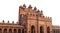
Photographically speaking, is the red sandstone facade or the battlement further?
the battlement

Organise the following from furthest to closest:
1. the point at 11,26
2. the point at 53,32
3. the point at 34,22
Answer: the point at 53,32 → the point at 34,22 → the point at 11,26

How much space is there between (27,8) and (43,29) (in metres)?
8.76

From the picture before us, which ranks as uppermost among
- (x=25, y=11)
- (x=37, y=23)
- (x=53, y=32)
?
(x=25, y=11)

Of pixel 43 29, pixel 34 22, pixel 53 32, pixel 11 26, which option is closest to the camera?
pixel 11 26

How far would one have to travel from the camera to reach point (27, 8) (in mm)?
54438

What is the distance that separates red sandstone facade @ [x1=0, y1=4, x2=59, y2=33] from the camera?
45388 millimetres

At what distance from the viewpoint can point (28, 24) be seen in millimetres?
47281

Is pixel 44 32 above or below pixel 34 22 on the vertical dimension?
below

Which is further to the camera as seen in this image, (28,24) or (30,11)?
(30,11)

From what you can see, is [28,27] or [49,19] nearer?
[28,27]

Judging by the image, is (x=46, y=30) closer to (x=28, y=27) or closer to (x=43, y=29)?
(x=43, y=29)

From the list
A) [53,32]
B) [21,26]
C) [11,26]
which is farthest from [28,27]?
[53,32]

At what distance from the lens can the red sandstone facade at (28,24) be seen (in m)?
45.4

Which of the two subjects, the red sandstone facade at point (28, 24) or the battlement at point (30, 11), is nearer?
the red sandstone facade at point (28, 24)
